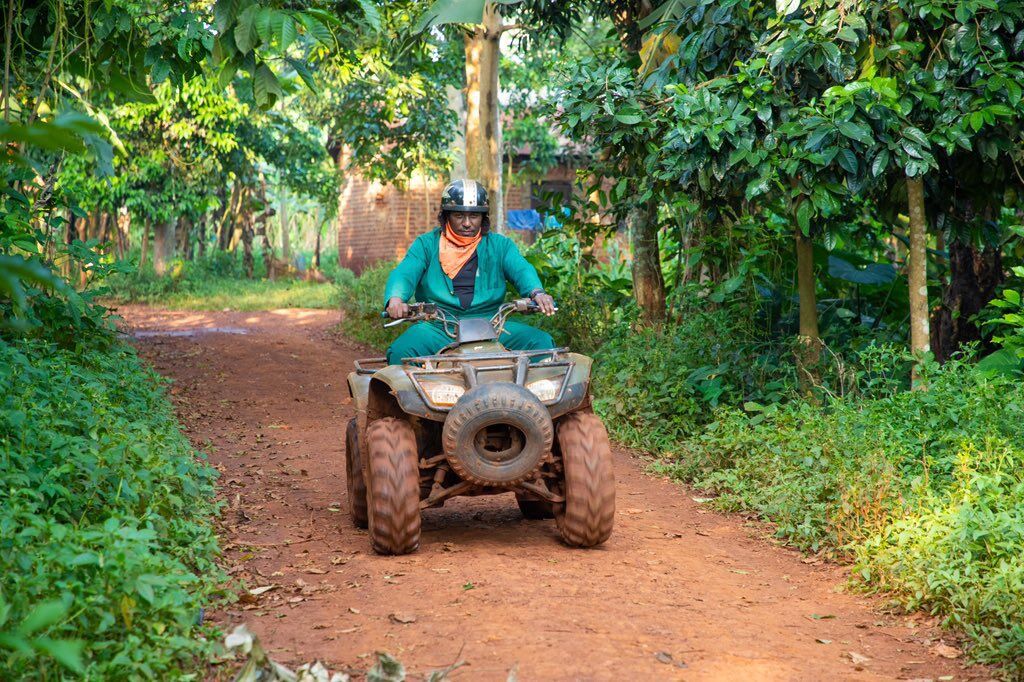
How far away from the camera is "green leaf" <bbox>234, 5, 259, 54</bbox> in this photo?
587 centimetres

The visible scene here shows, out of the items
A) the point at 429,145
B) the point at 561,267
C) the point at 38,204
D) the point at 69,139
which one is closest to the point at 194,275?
the point at 429,145

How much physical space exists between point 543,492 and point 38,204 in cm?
581

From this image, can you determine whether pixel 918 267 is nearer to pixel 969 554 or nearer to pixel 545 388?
pixel 969 554

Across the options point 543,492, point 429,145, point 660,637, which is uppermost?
point 429,145

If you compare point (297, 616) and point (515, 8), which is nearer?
point (297, 616)

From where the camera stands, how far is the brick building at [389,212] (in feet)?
88.5

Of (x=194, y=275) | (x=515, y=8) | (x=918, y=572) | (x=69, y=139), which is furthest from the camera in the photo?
(x=194, y=275)

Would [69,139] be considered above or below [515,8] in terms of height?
below

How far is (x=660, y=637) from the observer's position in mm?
4473

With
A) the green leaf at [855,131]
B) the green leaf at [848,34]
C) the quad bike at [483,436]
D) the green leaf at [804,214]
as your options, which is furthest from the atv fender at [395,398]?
the green leaf at [848,34]

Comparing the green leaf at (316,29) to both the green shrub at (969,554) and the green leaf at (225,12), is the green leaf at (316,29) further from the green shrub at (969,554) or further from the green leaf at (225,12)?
the green shrub at (969,554)

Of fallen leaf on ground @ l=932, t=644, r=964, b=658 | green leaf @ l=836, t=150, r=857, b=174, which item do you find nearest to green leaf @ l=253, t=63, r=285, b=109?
green leaf @ l=836, t=150, r=857, b=174

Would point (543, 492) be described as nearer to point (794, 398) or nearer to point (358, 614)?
point (358, 614)

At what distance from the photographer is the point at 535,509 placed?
670cm
